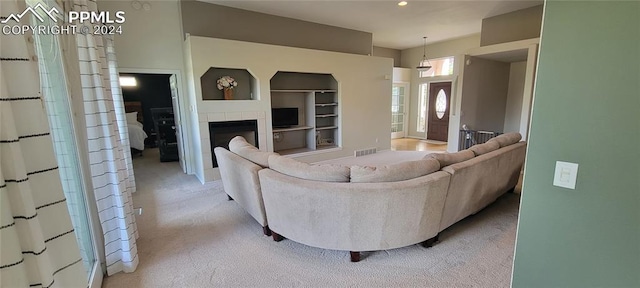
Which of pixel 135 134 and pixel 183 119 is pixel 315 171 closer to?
pixel 183 119

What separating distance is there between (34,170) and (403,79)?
9211 millimetres

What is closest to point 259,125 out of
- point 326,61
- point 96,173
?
point 326,61

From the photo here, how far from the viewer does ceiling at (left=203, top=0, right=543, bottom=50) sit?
477cm

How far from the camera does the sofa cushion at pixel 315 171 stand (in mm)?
2199

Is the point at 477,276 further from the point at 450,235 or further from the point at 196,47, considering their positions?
the point at 196,47

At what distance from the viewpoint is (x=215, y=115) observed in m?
4.46

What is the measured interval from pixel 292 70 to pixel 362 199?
3717 mm

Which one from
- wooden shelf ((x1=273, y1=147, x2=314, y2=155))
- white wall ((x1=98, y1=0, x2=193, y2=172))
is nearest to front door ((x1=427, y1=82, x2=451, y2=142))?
wooden shelf ((x1=273, y1=147, x2=314, y2=155))

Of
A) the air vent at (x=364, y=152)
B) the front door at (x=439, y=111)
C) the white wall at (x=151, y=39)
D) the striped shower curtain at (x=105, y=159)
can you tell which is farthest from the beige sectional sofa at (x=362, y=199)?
the front door at (x=439, y=111)

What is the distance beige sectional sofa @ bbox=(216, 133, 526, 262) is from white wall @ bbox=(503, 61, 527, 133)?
4612mm

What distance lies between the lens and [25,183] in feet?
2.86

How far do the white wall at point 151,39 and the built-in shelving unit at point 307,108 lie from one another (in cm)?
183

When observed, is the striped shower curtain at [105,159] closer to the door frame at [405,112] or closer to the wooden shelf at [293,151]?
the wooden shelf at [293,151]

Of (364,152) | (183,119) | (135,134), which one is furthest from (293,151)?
(135,134)
